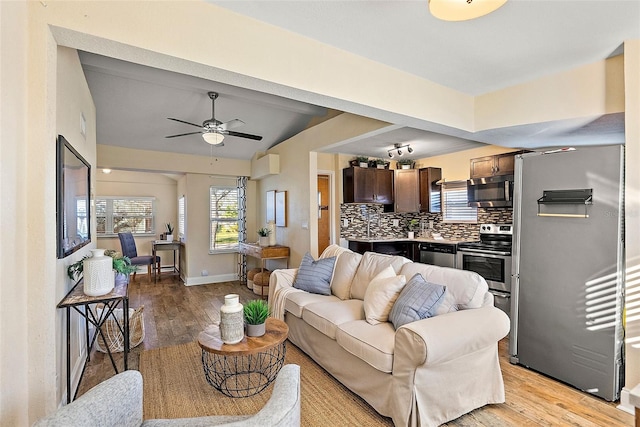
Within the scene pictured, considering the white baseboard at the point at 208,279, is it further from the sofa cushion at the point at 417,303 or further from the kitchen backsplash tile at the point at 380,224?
the sofa cushion at the point at 417,303

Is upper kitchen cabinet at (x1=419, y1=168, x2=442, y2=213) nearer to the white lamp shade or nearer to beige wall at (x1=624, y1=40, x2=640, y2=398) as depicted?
beige wall at (x1=624, y1=40, x2=640, y2=398)

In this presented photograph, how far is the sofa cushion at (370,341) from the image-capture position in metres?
2.14

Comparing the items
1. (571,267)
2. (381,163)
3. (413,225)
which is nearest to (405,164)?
(381,163)

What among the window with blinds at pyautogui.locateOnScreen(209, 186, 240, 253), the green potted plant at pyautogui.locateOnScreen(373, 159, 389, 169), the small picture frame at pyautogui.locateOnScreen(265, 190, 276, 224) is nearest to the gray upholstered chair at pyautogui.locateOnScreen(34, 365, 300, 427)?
the small picture frame at pyautogui.locateOnScreen(265, 190, 276, 224)

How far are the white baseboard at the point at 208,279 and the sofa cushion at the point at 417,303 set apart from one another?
5046mm

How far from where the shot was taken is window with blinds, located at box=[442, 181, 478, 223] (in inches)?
213

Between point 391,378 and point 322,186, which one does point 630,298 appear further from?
point 322,186

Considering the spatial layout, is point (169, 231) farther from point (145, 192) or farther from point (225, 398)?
point (225, 398)

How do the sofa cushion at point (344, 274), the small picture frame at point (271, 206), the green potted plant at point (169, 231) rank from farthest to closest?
the green potted plant at point (169, 231), the small picture frame at point (271, 206), the sofa cushion at point (344, 274)

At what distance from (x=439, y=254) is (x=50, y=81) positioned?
188 inches

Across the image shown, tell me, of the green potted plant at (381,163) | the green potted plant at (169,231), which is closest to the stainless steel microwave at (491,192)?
the green potted plant at (381,163)

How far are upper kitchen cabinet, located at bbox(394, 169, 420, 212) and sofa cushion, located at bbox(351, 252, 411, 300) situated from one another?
2.76 meters

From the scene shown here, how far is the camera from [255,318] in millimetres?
2436

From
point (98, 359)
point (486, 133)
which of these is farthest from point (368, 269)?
point (98, 359)
